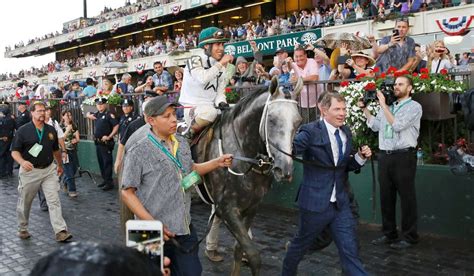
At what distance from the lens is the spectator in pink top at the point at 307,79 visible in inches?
336

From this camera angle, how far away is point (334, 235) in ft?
15.0

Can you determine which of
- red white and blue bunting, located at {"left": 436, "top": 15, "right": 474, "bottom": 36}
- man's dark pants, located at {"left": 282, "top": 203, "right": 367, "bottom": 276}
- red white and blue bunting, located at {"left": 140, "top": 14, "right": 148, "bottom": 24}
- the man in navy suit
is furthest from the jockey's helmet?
red white and blue bunting, located at {"left": 140, "top": 14, "right": 148, "bottom": 24}

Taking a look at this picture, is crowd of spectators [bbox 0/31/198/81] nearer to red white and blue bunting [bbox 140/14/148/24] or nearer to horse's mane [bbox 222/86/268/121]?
red white and blue bunting [bbox 140/14/148/24]

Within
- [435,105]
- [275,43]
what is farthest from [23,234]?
[275,43]

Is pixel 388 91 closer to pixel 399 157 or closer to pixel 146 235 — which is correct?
pixel 399 157

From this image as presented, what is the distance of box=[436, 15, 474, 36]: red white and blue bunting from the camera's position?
59.3 feet

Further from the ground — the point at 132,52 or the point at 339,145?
the point at 132,52

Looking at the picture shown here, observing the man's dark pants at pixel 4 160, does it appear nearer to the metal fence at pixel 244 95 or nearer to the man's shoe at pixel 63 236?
the metal fence at pixel 244 95

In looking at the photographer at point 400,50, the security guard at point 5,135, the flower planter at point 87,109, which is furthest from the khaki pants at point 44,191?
the security guard at point 5,135

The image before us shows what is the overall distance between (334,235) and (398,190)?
2.45 metres

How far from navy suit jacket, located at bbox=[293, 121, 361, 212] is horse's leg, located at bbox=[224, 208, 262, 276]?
654 mm

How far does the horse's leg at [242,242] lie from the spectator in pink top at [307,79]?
359 cm

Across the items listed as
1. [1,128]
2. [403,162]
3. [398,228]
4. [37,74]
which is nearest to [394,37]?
[403,162]

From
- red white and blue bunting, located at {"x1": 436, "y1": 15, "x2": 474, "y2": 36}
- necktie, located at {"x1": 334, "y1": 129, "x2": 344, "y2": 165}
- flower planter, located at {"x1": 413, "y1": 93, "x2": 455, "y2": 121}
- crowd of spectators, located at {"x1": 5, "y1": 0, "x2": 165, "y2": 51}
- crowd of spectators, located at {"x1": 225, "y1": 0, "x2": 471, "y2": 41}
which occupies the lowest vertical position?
necktie, located at {"x1": 334, "y1": 129, "x2": 344, "y2": 165}
